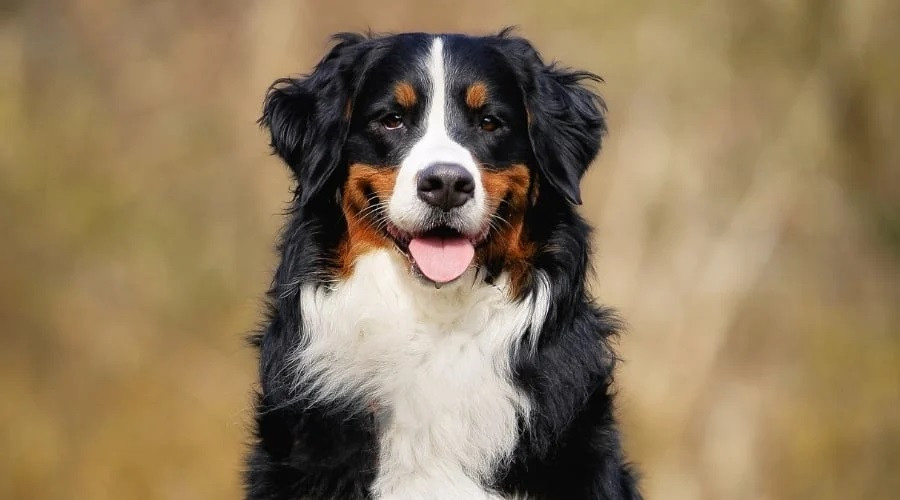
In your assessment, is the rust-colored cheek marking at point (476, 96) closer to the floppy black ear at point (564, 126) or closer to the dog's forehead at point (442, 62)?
the dog's forehead at point (442, 62)

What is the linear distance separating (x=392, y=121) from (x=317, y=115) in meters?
0.31

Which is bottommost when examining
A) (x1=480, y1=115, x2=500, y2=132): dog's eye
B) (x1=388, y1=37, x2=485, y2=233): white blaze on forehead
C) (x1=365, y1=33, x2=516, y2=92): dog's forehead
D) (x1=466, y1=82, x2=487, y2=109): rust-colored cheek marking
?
(x1=388, y1=37, x2=485, y2=233): white blaze on forehead

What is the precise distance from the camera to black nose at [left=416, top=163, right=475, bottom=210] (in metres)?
3.64

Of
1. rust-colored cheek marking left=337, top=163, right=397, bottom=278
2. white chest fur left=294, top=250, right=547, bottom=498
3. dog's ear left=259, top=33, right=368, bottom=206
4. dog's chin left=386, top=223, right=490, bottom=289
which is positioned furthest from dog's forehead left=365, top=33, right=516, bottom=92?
white chest fur left=294, top=250, right=547, bottom=498

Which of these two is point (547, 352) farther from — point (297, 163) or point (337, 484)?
point (297, 163)

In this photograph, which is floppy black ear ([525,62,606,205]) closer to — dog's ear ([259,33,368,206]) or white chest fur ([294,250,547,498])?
white chest fur ([294,250,547,498])

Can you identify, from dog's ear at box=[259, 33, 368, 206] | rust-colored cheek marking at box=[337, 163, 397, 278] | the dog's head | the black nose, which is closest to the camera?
the black nose

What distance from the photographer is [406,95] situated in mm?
3900

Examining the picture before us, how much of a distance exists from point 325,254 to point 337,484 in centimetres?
78

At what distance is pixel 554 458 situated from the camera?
3.79m

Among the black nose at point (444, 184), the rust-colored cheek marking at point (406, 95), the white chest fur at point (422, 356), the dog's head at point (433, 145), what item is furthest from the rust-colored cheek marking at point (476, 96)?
the white chest fur at point (422, 356)

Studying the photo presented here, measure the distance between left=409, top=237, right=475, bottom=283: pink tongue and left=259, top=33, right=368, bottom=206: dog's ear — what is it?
1.34 ft

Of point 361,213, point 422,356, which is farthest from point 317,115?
point 422,356

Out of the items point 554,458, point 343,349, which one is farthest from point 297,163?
point 554,458
